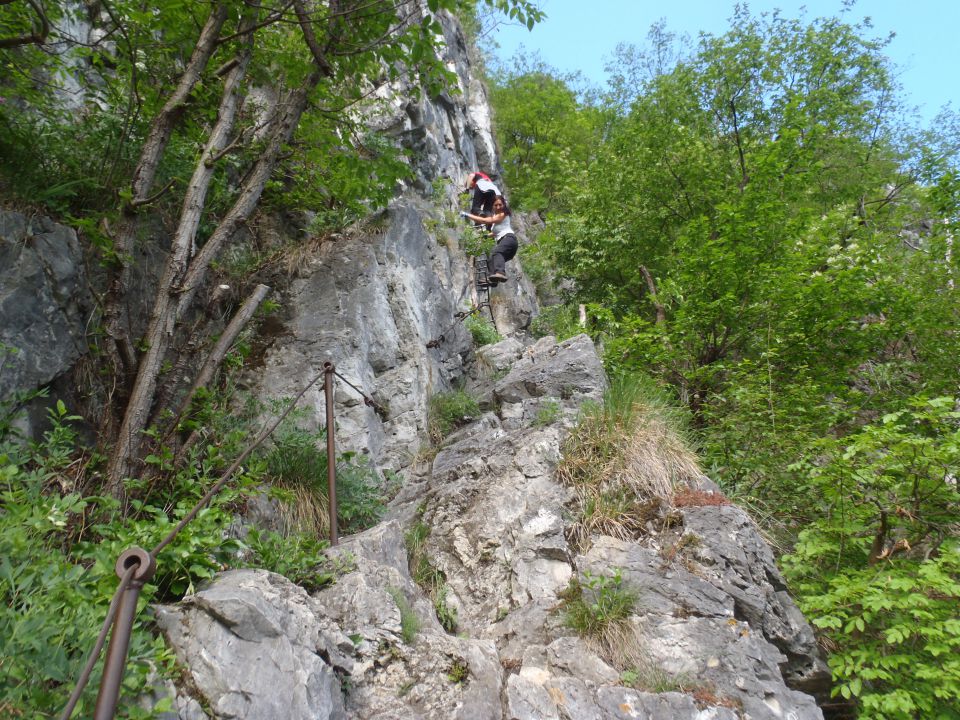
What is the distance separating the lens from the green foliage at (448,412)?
7.55 m

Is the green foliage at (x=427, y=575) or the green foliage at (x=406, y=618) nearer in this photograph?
the green foliage at (x=406, y=618)

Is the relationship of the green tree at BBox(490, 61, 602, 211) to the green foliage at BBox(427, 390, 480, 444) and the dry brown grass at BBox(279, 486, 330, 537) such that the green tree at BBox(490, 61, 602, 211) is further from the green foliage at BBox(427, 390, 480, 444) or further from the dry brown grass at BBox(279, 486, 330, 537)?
the dry brown grass at BBox(279, 486, 330, 537)

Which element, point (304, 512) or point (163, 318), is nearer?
point (163, 318)

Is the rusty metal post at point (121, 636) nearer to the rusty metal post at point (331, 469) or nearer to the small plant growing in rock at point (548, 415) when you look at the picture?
the rusty metal post at point (331, 469)

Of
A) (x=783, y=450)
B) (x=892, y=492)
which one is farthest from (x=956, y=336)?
(x=892, y=492)

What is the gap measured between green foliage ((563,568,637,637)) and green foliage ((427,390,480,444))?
3.22 meters

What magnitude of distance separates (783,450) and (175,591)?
6.13 metres

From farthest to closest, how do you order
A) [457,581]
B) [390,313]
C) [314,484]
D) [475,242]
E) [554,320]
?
[554,320] → [475,242] → [390,313] → [314,484] → [457,581]

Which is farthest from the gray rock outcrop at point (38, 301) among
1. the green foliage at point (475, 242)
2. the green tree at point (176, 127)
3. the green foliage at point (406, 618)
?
the green foliage at point (475, 242)

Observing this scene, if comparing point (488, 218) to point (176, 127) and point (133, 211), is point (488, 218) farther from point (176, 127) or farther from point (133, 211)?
point (133, 211)

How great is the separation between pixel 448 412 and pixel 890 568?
16.1ft

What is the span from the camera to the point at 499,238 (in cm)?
1054

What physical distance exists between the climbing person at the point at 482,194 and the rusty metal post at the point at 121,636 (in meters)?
9.59

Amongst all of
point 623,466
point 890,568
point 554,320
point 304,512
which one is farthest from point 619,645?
point 554,320
